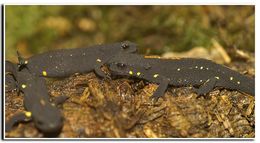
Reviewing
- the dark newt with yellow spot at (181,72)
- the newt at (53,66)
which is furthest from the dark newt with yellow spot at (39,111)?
the dark newt with yellow spot at (181,72)

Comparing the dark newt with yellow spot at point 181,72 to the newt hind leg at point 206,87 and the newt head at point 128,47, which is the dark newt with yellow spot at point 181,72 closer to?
the newt hind leg at point 206,87

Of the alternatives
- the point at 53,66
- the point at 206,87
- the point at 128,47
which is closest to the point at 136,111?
the point at 206,87

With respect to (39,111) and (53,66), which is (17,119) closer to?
(39,111)

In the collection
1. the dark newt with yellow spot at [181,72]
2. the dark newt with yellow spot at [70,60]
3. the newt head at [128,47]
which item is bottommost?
the dark newt with yellow spot at [181,72]

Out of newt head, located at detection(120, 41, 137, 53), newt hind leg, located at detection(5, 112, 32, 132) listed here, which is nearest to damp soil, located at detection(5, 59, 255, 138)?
newt hind leg, located at detection(5, 112, 32, 132)

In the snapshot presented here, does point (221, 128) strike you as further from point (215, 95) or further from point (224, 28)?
point (224, 28)

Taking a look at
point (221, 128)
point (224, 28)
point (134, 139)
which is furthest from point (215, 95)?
point (224, 28)

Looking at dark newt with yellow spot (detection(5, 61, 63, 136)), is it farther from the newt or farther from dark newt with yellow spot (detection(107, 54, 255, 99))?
dark newt with yellow spot (detection(107, 54, 255, 99))
